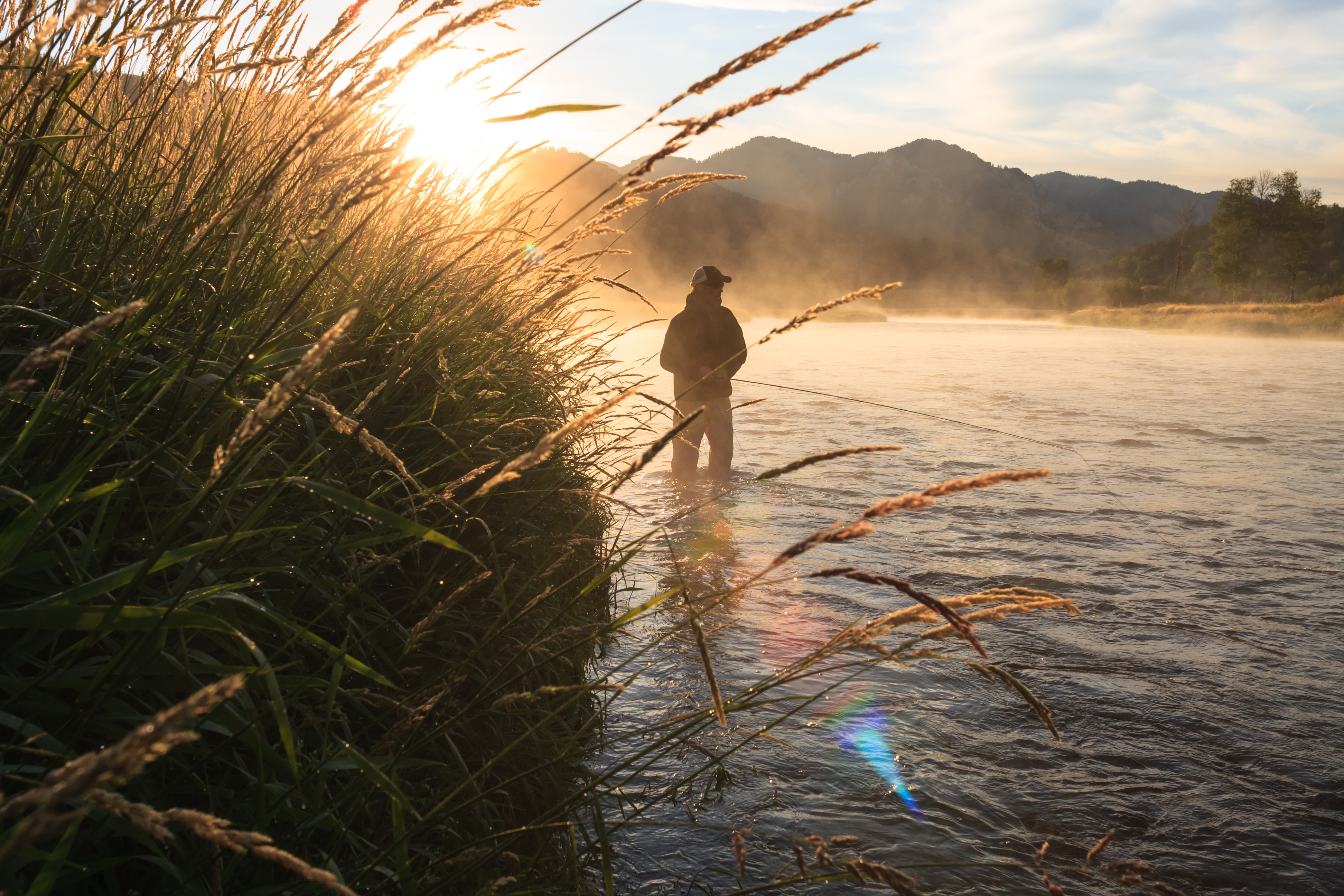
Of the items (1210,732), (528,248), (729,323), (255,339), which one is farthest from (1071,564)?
(255,339)

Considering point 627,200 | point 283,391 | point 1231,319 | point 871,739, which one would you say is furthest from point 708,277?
point 1231,319

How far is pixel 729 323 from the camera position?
9.17m

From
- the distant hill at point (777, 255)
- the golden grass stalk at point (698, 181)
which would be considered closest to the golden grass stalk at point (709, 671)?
the golden grass stalk at point (698, 181)

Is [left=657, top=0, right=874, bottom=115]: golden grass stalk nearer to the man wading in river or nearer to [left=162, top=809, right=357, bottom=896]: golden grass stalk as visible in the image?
[left=162, top=809, right=357, bottom=896]: golden grass stalk

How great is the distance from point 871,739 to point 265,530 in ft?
9.64

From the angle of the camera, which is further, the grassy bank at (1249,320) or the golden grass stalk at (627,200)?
the grassy bank at (1249,320)

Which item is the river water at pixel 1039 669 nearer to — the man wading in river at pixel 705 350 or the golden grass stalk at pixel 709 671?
the golden grass stalk at pixel 709 671

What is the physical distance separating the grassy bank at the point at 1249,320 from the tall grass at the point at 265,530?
165 ft

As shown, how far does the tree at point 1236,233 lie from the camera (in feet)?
246

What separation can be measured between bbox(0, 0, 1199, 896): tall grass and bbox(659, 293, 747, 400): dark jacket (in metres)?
6.14

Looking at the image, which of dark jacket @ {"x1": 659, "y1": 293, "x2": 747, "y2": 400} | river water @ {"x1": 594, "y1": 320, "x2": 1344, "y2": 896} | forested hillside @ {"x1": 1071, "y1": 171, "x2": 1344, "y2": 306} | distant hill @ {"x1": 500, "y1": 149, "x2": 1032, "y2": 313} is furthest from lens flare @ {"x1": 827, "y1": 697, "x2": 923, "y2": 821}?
forested hillside @ {"x1": 1071, "y1": 171, "x2": 1344, "y2": 306}

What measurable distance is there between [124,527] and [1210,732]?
169 inches

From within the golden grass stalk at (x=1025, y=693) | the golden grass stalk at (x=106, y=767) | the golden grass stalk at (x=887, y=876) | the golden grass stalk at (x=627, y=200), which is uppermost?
the golden grass stalk at (x=627, y=200)

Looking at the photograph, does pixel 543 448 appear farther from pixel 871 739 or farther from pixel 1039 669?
pixel 1039 669
